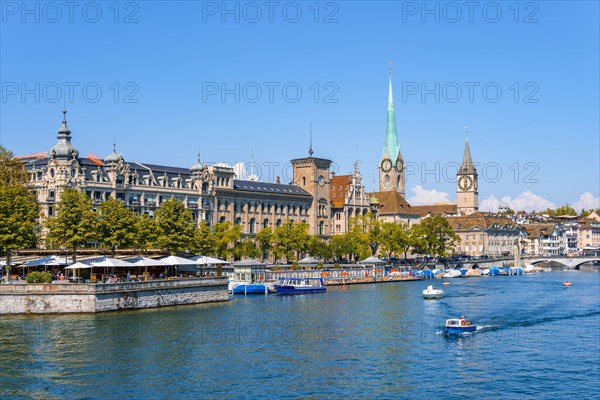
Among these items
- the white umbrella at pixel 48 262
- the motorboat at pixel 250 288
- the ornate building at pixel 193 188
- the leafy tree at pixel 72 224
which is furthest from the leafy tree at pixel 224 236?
the leafy tree at pixel 72 224

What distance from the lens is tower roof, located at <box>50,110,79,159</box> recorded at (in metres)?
124

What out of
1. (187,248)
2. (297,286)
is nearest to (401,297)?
(297,286)

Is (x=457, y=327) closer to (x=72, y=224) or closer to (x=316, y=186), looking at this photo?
(x=72, y=224)

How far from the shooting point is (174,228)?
102000 millimetres

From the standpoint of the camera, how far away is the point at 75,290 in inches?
3007

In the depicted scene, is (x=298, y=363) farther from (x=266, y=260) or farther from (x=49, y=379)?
(x=266, y=260)

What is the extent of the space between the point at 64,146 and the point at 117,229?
37.6 meters

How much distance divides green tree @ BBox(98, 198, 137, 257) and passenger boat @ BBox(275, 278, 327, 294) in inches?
1025

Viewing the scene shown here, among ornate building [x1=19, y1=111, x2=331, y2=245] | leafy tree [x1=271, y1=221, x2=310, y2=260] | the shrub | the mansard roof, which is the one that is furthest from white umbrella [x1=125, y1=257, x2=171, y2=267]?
the mansard roof

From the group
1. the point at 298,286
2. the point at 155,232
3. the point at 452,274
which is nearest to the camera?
the point at 155,232

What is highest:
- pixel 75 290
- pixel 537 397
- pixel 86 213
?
pixel 86 213

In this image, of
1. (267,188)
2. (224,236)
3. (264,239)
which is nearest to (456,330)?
(224,236)

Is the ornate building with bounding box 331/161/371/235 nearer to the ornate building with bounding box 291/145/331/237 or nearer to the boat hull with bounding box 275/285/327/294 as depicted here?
the ornate building with bounding box 291/145/331/237

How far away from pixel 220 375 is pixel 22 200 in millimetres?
46959
